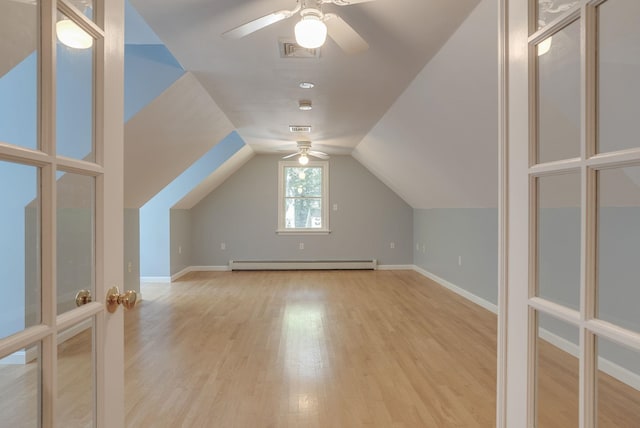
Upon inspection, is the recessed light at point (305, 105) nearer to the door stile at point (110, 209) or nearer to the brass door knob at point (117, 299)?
the door stile at point (110, 209)

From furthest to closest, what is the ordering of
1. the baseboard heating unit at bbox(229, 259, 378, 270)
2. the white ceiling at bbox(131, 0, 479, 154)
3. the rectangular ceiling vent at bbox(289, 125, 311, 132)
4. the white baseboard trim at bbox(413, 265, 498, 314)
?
the baseboard heating unit at bbox(229, 259, 378, 270) → the rectangular ceiling vent at bbox(289, 125, 311, 132) → the white baseboard trim at bbox(413, 265, 498, 314) → the white ceiling at bbox(131, 0, 479, 154)

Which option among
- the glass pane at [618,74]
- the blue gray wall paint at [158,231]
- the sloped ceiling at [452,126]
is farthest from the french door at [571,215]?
the blue gray wall paint at [158,231]

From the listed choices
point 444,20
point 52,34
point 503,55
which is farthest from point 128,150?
point 503,55

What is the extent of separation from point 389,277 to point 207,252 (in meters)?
3.49

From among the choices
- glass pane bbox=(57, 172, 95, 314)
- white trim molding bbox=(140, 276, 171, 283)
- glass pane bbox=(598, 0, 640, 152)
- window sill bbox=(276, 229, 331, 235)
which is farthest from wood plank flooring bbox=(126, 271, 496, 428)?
window sill bbox=(276, 229, 331, 235)

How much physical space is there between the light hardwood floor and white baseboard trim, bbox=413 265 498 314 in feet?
0.46

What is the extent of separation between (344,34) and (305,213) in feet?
19.4

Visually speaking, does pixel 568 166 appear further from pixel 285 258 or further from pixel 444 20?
pixel 285 258

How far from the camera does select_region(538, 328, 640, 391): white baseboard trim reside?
0.64 meters

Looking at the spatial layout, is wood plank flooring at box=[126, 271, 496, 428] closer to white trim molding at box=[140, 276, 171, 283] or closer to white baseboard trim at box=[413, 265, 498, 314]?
white baseboard trim at box=[413, 265, 498, 314]

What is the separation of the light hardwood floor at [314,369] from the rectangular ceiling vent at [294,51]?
7.33 ft

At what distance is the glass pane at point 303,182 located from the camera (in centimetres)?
779

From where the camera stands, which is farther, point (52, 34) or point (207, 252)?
point (207, 252)

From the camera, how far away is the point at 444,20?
228 centimetres
